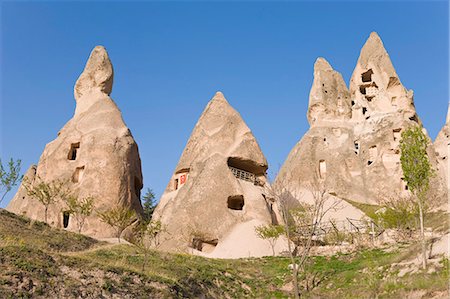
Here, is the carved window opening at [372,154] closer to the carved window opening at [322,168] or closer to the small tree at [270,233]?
the carved window opening at [322,168]

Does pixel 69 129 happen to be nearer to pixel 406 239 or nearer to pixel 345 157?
pixel 406 239

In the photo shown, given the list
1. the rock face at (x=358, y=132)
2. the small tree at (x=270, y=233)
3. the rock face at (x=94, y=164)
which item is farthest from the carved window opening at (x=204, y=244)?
the rock face at (x=358, y=132)

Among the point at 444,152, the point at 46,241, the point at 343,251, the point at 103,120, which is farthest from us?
the point at 444,152

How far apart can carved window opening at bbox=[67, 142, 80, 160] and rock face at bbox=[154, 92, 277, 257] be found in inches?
251

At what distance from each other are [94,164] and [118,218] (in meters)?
4.83

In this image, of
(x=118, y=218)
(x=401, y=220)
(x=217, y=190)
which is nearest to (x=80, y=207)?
(x=118, y=218)

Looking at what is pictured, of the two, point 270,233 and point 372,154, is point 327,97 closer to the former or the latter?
point 372,154

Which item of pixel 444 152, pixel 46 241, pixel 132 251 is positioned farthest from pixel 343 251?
pixel 444 152

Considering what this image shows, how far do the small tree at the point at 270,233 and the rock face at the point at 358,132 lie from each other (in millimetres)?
16925

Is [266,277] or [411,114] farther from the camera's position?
[411,114]

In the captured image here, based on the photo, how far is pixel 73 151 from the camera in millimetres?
32219

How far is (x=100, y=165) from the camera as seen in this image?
29812mm

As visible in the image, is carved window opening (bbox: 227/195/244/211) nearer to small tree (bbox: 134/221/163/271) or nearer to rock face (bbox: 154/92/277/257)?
rock face (bbox: 154/92/277/257)

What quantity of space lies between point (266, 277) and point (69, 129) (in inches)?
762
